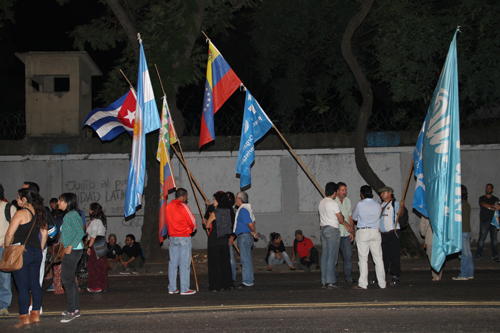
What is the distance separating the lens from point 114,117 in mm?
9617

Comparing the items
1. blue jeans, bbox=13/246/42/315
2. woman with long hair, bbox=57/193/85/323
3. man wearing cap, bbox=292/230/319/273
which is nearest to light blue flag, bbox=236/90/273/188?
man wearing cap, bbox=292/230/319/273

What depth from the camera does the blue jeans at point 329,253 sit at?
305 inches

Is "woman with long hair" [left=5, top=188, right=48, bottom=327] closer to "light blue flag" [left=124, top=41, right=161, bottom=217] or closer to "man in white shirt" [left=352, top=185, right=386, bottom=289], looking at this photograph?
"light blue flag" [left=124, top=41, right=161, bottom=217]

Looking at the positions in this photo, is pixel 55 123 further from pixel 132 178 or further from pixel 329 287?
pixel 329 287

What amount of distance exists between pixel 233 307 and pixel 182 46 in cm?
685

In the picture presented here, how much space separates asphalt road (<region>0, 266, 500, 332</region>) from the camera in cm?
558

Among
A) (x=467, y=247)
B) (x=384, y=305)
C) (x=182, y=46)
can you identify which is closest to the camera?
(x=384, y=305)

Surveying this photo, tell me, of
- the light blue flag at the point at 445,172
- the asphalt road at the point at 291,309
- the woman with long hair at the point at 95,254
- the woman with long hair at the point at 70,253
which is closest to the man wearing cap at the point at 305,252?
the asphalt road at the point at 291,309

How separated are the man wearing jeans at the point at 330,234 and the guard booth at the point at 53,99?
8405 millimetres

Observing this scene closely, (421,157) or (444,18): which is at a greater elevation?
(444,18)

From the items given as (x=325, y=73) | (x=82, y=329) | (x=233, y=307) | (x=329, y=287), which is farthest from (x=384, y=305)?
(x=325, y=73)

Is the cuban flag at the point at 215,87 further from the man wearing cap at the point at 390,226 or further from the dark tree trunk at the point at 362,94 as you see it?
the dark tree trunk at the point at 362,94

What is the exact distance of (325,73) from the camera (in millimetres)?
16344

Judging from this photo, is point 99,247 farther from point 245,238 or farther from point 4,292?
point 245,238
